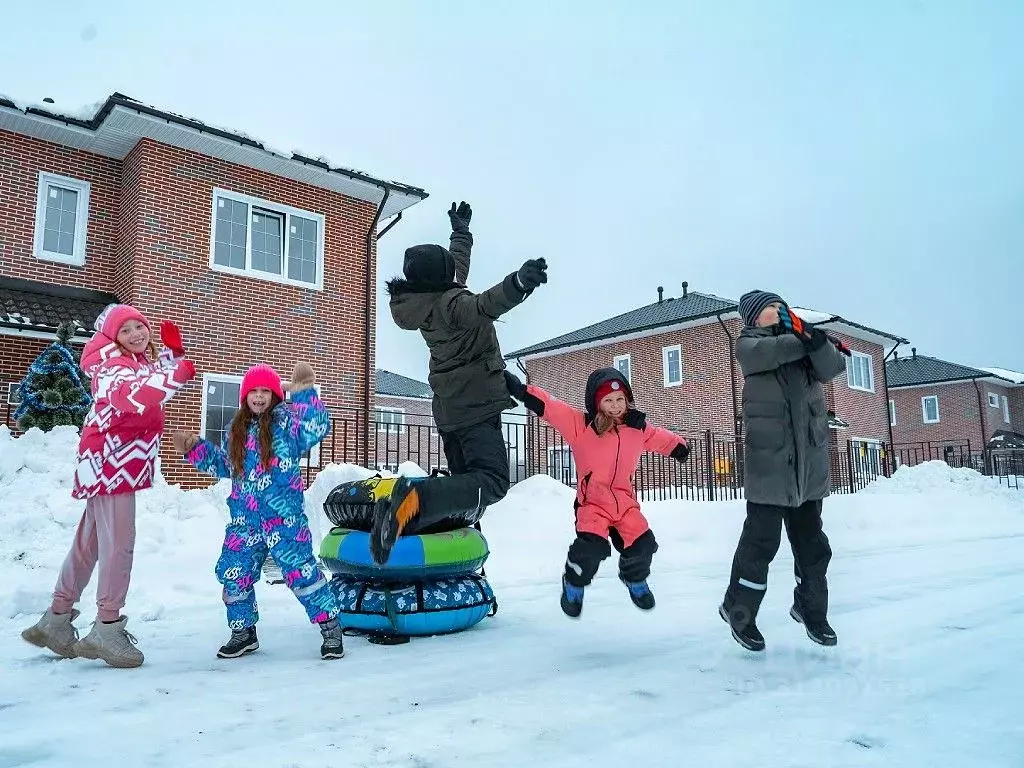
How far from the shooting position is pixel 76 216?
1150 cm

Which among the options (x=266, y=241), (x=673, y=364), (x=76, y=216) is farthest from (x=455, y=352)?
(x=673, y=364)

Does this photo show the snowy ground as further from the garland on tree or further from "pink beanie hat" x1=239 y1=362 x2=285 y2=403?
the garland on tree

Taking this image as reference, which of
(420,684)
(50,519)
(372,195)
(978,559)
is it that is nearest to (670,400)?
(372,195)

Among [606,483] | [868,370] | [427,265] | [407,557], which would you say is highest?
[868,370]

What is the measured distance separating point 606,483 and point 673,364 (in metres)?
20.3

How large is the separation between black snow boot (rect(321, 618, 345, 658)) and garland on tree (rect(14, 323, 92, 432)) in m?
6.71

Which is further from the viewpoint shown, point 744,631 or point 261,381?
point 261,381

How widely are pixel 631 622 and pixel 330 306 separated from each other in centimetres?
1019

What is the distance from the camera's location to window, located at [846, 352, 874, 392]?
937 inches

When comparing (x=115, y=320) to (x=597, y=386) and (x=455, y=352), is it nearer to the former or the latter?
(x=455, y=352)

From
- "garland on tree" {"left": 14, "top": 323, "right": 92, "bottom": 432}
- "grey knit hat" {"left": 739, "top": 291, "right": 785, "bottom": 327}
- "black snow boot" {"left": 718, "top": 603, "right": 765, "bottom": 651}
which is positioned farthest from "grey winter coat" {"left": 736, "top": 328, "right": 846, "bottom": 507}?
"garland on tree" {"left": 14, "top": 323, "right": 92, "bottom": 432}

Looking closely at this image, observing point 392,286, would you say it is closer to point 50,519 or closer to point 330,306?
point 50,519

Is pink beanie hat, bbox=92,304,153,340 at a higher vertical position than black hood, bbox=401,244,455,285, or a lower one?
lower

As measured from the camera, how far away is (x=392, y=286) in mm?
3623
